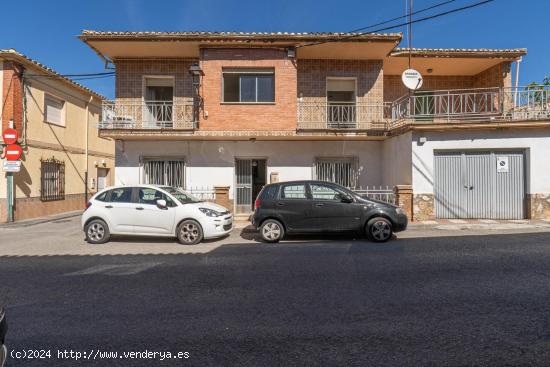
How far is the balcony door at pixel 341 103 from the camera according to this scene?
13289 millimetres

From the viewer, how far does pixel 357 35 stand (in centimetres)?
1166

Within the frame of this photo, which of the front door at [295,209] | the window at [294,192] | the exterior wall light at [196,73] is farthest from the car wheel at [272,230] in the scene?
the exterior wall light at [196,73]

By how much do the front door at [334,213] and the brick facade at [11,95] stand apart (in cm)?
1291

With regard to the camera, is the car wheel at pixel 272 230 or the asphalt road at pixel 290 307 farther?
the car wheel at pixel 272 230

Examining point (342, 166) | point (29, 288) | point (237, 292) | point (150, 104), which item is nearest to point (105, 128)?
point (150, 104)

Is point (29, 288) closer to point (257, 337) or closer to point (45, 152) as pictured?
point (257, 337)

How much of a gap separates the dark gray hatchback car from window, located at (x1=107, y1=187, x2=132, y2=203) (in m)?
3.34

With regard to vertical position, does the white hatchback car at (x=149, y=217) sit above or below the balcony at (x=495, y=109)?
below

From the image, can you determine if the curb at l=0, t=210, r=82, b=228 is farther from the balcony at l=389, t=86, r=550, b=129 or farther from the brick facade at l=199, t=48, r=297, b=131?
the balcony at l=389, t=86, r=550, b=129

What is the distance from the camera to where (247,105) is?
12.2m

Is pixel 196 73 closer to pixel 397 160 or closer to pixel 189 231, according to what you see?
pixel 189 231

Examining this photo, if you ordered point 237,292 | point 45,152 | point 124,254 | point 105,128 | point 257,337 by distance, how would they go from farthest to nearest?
point 45,152, point 105,128, point 124,254, point 237,292, point 257,337

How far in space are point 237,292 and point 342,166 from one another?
9640 millimetres

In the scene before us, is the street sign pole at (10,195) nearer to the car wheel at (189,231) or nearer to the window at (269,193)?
the car wheel at (189,231)
